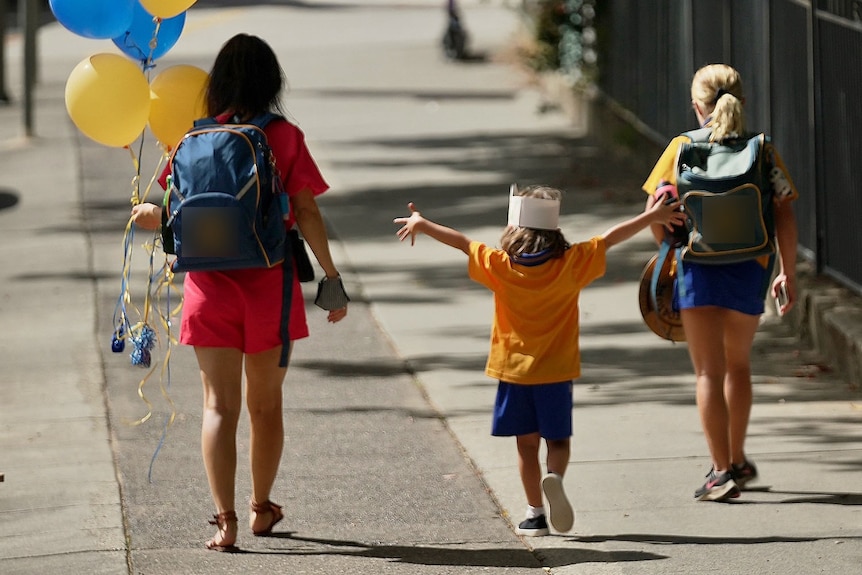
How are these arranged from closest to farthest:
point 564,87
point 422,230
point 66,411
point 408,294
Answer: point 422,230
point 66,411
point 408,294
point 564,87

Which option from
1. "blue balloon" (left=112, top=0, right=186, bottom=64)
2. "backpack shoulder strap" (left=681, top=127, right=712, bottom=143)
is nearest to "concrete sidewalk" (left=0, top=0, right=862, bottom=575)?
"backpack shoulder strap" (left=681, top=127, right=712, bottom=143)

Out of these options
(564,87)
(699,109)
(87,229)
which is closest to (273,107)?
(699,109)

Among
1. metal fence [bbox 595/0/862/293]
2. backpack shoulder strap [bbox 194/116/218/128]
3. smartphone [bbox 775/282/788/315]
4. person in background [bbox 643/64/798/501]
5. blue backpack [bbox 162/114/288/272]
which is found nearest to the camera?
blue backpack [bbox 162/114/288/272]

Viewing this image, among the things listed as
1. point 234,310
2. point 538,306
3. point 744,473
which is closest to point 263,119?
point 234,310

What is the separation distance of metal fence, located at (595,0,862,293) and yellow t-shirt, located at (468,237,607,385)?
3.56m

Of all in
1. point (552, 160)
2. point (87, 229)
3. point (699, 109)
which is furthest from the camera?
point (552, 160)

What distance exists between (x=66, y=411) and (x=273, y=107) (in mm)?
2976

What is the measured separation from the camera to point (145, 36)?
636 cm

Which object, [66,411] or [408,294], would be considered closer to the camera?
[66,411]

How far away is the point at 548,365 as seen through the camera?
5.66m

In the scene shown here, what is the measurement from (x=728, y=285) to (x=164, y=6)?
8.29 ft

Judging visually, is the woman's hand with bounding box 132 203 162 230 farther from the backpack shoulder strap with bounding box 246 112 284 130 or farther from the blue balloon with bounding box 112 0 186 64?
the blue balloon with bounding box 112 0 186 64

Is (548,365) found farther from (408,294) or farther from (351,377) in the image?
(408,294)

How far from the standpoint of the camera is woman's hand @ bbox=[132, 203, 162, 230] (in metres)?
5.73
